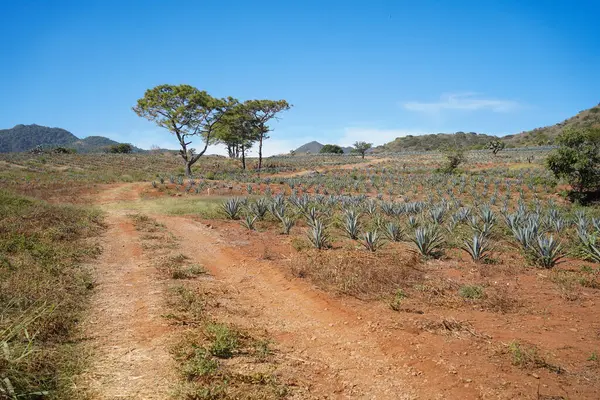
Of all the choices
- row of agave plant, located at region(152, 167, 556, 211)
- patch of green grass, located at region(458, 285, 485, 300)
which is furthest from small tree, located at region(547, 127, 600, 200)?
patch of green grass, located at region(458, 285, 485, 300)

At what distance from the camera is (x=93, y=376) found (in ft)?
10.1

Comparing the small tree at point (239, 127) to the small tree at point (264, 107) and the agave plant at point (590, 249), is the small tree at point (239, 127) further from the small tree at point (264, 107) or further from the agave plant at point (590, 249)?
the agave plant at point (590, 249)

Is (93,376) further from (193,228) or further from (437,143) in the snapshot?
(437,143)

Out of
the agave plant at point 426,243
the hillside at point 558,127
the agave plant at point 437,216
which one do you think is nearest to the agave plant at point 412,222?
the agave plant at point 437,216

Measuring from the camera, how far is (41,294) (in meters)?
4.61

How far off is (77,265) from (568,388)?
25.2 ft

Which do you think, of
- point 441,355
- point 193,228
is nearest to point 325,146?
point 193,228

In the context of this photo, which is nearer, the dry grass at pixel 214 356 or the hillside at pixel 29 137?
the dry grass at pixel 214 356

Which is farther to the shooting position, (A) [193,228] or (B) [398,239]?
(A) [193,228]

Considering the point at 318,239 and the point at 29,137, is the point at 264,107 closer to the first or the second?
the point at 318,239

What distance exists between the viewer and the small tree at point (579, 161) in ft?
65.3

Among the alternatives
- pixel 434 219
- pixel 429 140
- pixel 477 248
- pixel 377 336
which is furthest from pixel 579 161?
pixel 429 140

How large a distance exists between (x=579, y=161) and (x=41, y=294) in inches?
997

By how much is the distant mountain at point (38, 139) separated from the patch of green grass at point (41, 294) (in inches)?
5226
